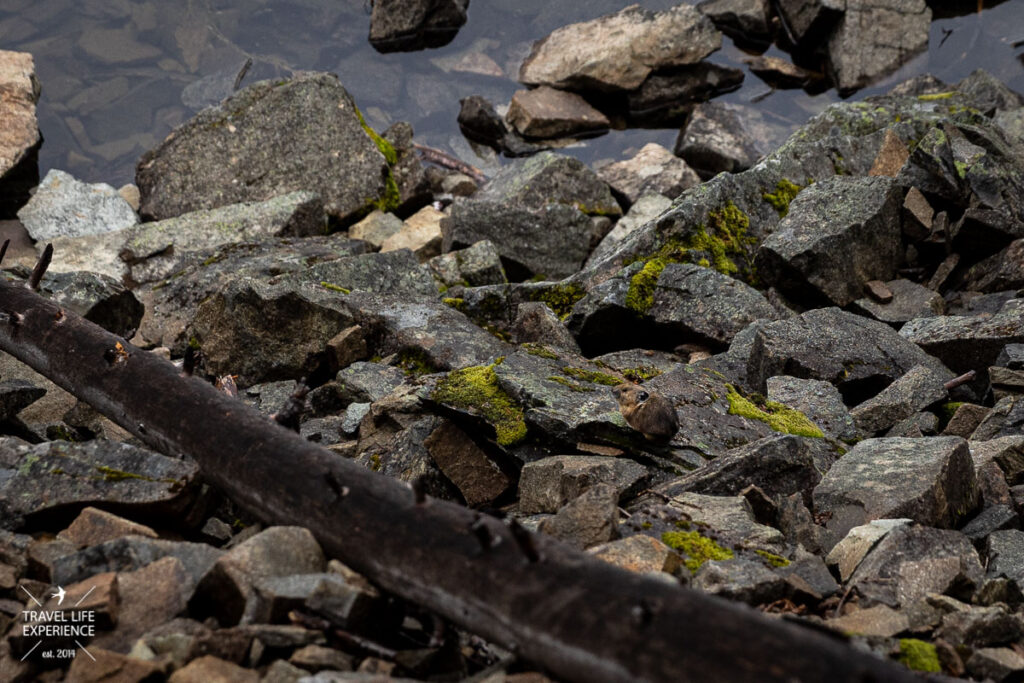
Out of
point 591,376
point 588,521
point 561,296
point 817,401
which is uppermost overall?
point 588,521

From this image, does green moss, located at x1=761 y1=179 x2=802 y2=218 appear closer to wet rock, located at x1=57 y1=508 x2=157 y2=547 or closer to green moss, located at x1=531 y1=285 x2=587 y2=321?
green moss, located at x1=531 y1=285 x2=587 y2=321

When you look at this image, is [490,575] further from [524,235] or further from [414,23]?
[414,23]

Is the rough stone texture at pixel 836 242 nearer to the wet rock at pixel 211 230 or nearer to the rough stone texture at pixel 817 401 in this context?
the rough stone texture at pixel 817 401

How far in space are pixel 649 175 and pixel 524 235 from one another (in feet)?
16.6

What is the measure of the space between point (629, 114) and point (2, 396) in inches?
800

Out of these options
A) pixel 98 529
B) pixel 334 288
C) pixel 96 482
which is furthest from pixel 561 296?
pixel 98 529

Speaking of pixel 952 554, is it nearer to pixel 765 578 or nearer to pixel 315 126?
pixel 765 578

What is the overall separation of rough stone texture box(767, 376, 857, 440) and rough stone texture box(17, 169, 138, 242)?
13.6 metres

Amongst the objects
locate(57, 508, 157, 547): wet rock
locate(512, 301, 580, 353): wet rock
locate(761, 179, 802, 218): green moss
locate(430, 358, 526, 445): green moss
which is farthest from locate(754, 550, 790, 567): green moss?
locate(761, 179, 802, 218): green moss

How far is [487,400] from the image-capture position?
6875mm

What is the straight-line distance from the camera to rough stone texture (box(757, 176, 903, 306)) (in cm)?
1102

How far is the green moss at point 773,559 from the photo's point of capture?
488 centimetres

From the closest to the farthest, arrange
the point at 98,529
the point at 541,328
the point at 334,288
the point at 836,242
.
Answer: the point at 98,529
the point at 541,328
the point at 334,288
the point at 836,242

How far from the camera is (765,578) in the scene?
14.7 feet
